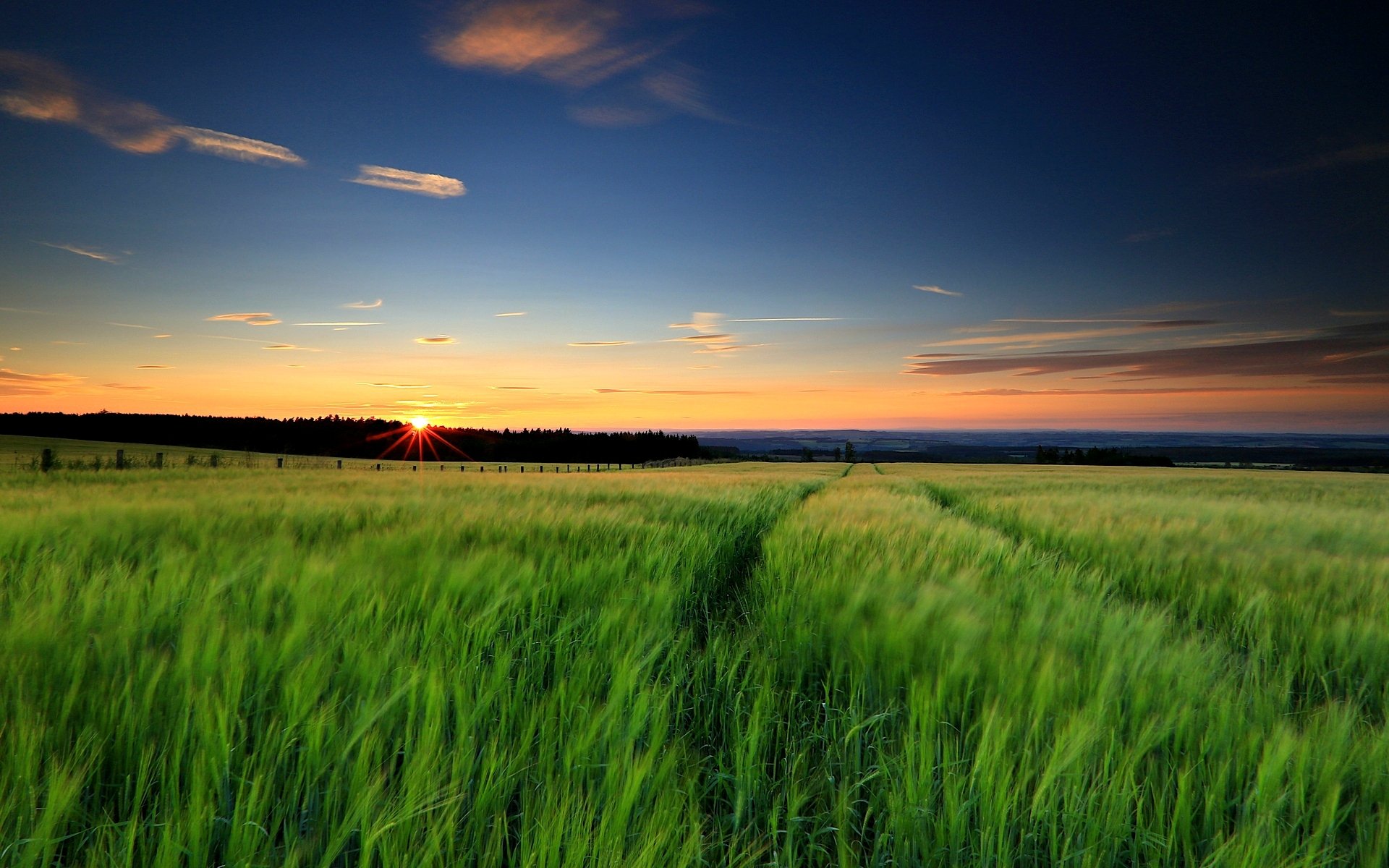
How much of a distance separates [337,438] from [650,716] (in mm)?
98115

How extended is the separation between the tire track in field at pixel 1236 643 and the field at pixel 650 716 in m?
0.03

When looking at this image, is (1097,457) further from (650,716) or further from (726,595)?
(650,716)

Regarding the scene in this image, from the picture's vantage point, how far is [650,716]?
6.26ft

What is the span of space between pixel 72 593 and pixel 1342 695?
5.61 m

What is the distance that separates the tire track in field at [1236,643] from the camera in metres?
2.45

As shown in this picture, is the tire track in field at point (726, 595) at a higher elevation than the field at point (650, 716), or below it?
below

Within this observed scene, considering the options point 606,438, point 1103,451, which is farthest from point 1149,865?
point 1103,451

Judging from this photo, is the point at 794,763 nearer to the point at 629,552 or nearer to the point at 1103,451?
the point at 629,552

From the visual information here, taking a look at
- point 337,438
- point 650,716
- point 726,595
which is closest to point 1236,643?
point 726,595

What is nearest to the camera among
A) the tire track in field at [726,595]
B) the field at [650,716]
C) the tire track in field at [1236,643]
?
the field at [650,716]

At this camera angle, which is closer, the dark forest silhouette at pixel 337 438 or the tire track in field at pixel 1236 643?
the tire track in field at pixel 1236 643

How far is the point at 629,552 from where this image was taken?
4047 millimetres

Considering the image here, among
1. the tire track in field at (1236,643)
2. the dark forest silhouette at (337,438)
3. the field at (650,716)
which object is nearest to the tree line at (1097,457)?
the dark forest silhouette at (337,438)

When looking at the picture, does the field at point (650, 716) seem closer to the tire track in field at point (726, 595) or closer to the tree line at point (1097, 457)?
the tire track in field at point (726, 595)
